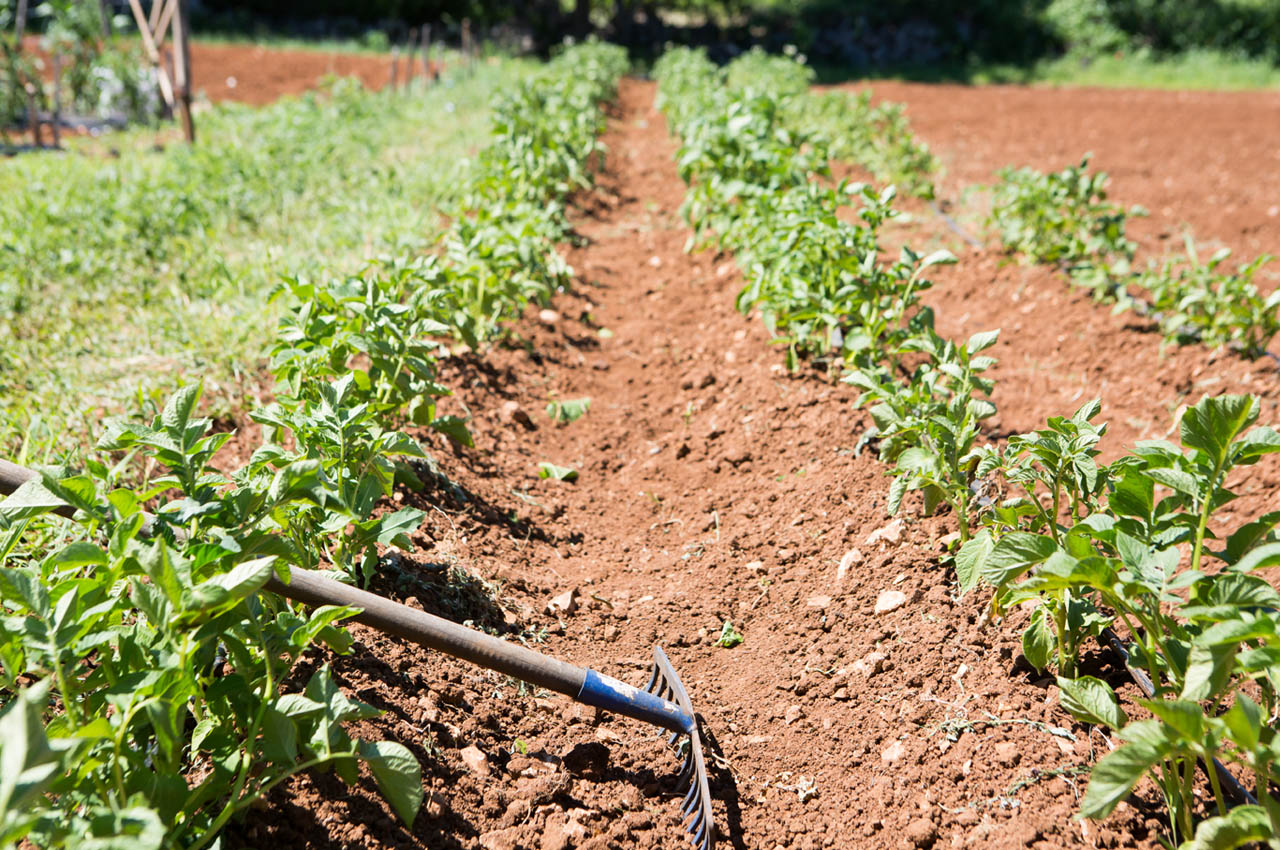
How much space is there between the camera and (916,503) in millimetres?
3078

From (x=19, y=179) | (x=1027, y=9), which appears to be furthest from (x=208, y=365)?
(x=1027, y=9)

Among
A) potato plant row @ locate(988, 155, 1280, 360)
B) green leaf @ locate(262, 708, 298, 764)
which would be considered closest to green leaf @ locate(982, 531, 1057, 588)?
green leaf @ locate(262, 708, 298, 764)

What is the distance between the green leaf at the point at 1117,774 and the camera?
1555 mm

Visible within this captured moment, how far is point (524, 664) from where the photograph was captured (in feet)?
7.07

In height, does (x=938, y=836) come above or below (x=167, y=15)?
below

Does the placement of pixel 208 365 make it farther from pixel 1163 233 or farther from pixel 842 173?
pixel 1163 233

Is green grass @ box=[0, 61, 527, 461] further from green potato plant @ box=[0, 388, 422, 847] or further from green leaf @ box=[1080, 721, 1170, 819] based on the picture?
green leaf @ box=[1080, 721, 1170, 819]

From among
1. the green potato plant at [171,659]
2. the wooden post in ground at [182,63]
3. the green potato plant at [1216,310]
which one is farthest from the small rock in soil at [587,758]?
the wooden post in ground at [182,63]

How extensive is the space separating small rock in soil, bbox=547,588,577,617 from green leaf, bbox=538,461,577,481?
3.01ft

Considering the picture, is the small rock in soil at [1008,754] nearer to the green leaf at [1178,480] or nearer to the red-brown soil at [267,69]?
the green leaf at [1178,480]

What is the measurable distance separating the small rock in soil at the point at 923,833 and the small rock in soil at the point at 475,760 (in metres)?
1.03

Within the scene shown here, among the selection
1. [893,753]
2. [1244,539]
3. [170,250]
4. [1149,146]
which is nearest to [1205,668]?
[1244,539]

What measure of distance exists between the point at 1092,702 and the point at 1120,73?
27.6 meters

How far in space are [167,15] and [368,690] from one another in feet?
31.2
